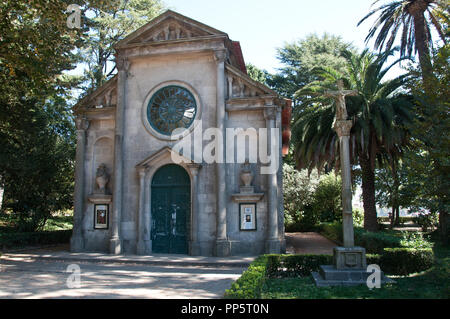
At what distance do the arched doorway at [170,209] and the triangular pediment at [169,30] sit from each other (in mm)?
6429

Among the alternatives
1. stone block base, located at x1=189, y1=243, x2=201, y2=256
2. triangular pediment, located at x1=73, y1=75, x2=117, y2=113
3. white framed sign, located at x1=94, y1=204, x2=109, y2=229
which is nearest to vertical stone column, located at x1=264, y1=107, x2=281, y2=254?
stone block base, located at x1=189, y1=243, x2=201, y2=256

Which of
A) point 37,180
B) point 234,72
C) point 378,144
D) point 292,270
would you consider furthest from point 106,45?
point 292,270

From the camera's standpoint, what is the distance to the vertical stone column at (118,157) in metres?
16.2

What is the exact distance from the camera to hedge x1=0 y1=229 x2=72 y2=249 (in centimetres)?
1795

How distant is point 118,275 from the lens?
11.7m

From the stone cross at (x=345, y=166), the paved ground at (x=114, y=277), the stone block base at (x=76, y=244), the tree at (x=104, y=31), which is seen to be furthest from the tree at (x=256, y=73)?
the stone cross at (x=345, y=166)

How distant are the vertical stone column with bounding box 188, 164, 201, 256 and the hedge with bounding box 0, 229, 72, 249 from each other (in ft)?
32.4

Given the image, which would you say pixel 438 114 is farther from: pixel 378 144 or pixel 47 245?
pixel 47 245

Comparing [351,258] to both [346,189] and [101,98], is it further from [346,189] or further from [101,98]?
[101,98]

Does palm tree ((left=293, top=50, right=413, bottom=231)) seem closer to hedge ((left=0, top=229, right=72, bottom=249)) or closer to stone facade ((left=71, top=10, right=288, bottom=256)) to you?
stone facade ((left=71, top=10, right=288, bottom=256))

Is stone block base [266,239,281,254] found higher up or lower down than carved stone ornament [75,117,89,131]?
lower down

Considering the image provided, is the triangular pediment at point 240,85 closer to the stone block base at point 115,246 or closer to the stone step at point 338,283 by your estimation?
the stone block base at point 115,246

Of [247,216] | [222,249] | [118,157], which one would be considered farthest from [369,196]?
[118,157]
